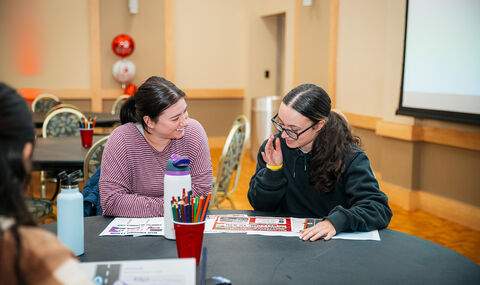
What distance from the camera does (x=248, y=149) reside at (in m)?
8.73

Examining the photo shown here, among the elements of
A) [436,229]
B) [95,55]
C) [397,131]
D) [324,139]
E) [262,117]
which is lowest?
[436,229]

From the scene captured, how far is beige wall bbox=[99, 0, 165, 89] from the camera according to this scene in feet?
28.4

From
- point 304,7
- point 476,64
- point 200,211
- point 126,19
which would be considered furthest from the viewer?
point 126,19

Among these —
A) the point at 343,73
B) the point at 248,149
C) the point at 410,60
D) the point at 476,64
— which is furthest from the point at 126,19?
the point at 476,64

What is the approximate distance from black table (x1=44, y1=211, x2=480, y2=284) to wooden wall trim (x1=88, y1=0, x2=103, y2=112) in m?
6.91

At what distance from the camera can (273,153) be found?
7.23ft

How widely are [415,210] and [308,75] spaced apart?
264 centimetres

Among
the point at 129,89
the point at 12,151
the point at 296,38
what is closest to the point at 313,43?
the point at 296,38

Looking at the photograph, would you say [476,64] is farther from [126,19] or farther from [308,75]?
[126,19]

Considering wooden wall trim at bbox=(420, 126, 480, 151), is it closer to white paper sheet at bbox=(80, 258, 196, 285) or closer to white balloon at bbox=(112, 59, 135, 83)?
white paper sheet at bbox=(80, 258, 196, 285)

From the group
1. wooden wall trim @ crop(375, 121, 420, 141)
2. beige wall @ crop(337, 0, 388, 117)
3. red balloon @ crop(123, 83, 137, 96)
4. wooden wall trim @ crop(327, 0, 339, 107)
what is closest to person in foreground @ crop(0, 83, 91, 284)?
wooden wall trim @ crop(375, 121, 420, 141)

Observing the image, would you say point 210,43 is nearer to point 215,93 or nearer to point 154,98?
point 215,93

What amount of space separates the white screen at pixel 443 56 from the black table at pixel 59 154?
113 inches

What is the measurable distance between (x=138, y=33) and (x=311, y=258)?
296 inches
